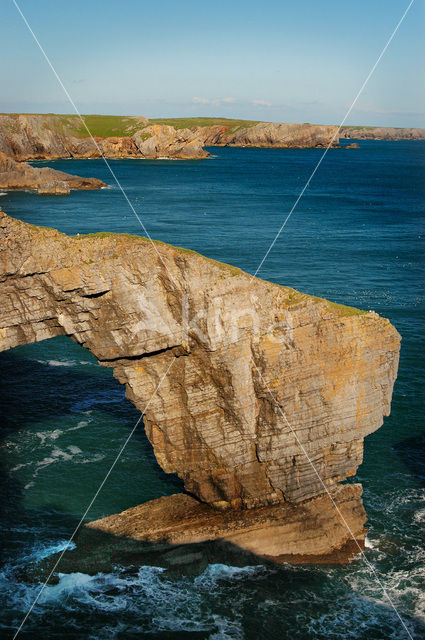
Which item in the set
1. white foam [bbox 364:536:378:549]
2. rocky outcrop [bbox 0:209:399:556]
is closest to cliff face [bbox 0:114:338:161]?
rocky outcrop [bbox 0:209:399:556]

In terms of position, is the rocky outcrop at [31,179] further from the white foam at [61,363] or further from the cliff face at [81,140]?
the white foam at [61,363]

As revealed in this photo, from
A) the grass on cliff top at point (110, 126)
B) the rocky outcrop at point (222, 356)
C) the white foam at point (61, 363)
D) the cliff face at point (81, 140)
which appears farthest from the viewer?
the grass on cliff top at point (110, 126)

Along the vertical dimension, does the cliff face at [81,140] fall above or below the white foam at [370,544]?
above

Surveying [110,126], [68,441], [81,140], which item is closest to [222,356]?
[68,441]

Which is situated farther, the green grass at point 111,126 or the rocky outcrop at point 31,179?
the green grass at point 111,126

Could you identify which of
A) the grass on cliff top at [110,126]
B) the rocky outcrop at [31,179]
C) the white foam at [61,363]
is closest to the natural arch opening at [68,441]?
the white foam at [61,363]

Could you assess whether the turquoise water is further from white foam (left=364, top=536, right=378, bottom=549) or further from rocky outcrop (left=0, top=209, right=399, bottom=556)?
rocky outcrop (left=0, top=209, right=399, bottom=556)

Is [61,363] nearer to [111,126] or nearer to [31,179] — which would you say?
[31,179]

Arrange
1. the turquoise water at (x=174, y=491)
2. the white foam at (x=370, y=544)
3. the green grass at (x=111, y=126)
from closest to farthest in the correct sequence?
1. the turquoise water at (x=174, y=491)
2. the white foam at (x=370, y=544)
3. the green grass at (x=111, y=126)

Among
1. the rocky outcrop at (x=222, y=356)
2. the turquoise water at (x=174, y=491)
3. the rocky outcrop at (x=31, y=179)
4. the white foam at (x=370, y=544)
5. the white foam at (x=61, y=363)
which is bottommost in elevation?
the white foam at (x=370, y=544)

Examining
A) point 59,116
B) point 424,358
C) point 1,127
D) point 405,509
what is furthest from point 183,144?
point 405,509
